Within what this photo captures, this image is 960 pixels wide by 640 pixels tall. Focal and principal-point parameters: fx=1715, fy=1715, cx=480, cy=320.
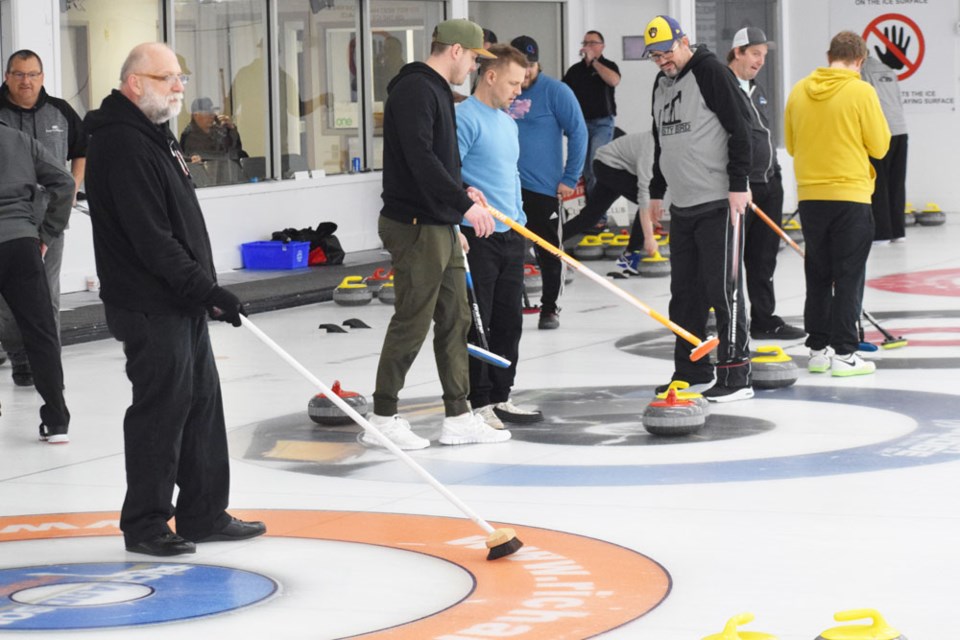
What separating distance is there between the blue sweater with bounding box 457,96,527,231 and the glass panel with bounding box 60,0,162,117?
745 cm

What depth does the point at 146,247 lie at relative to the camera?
575 cm

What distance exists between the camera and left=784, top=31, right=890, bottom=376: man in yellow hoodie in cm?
955

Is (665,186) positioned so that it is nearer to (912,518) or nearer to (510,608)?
(912,518)

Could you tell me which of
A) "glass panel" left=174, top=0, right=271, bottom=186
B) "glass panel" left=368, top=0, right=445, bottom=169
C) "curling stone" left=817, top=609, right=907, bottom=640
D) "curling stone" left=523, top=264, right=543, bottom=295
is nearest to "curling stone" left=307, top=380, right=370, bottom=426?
"curling stone" left=817, top=609, right=907, bottom=640

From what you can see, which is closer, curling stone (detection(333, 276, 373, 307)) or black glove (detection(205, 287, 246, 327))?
black glove (detection(205, 287, 246, 327))

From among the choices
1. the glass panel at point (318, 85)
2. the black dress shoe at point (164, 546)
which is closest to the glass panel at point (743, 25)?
the glass panel at point (318, 85)

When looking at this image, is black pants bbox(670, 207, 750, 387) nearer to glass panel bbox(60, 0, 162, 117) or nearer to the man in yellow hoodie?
the man in yellow hoodie

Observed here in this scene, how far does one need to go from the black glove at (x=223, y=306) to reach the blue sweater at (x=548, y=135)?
608 cm

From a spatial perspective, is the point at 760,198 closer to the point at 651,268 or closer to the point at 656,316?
the point at 656,316

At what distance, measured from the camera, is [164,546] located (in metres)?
5.82

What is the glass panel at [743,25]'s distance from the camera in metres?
22.2

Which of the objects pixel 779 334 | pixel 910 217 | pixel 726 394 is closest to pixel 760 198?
pixel 779 334

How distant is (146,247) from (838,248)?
5064 mm

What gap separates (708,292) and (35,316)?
340cm
